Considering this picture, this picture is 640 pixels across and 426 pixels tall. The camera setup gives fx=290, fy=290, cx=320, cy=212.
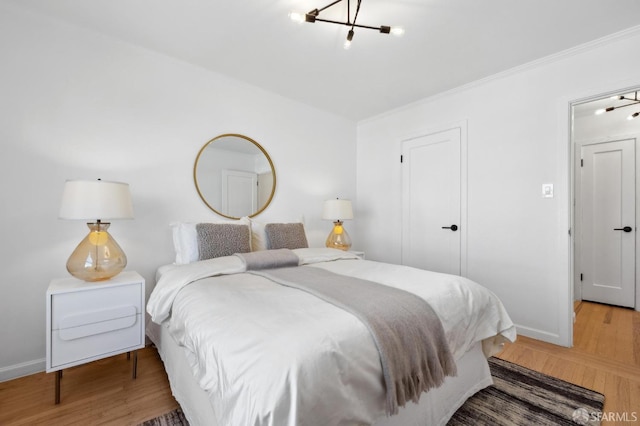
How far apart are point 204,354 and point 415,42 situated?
2.56 m

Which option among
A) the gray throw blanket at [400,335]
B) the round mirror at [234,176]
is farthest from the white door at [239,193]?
the gray throw blanket at [400,335]

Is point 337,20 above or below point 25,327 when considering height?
above

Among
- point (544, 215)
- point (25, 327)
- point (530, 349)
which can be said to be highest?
point (544, 215)

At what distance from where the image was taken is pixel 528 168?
8.83 ft

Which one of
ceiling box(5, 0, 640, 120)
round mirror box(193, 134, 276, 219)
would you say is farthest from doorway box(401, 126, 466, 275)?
round mirror box(193, 134, 276, 219)

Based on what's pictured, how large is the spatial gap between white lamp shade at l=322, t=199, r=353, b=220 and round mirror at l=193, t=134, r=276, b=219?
0.69 meters

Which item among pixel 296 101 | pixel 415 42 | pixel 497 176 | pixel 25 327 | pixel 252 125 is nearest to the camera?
pixel 25 327

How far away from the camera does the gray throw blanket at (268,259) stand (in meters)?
→ 2.12

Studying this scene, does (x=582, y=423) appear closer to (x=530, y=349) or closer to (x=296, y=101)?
(x=530, y=349)

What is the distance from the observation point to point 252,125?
3.16 m

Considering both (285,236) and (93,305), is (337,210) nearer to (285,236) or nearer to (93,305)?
(285,236)

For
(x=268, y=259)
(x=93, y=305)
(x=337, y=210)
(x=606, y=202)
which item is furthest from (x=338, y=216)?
(x=606, y=202)

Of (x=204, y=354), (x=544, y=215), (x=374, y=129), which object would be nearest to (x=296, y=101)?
(x=374, y=129)

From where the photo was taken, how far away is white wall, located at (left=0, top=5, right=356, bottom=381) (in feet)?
6.48
